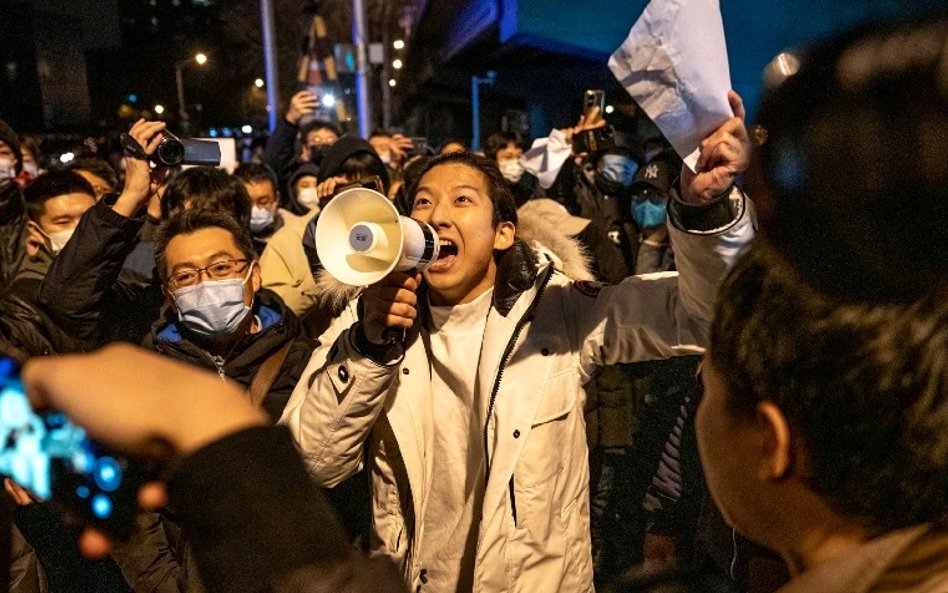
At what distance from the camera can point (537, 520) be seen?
2.22 metres

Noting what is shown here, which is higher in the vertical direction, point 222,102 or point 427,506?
point 222,102

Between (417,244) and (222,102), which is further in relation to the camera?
(222,102)

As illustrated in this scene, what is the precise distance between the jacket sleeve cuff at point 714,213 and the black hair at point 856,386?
74 cm

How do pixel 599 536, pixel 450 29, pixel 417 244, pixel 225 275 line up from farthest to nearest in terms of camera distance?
pixel 450 29
pixel 599 536
pixel 225 275
pixel 417 244

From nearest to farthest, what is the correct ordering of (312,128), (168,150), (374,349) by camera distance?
(374,349)
(168,150)
(312,128)

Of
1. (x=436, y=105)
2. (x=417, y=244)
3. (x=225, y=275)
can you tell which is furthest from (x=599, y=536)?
(x=436, y=105)

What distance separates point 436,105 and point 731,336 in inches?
1556

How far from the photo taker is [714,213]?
1703mm

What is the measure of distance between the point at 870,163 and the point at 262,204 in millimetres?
5217

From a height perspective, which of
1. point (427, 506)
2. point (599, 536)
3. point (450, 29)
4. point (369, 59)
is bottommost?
point (599, 536)

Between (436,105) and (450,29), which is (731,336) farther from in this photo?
(436,105)

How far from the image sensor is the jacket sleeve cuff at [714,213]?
1686 mm

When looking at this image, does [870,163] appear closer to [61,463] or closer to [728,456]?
[728,456]

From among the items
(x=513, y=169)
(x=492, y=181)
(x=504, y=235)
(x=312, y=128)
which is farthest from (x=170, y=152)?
(x=513, y=169)
